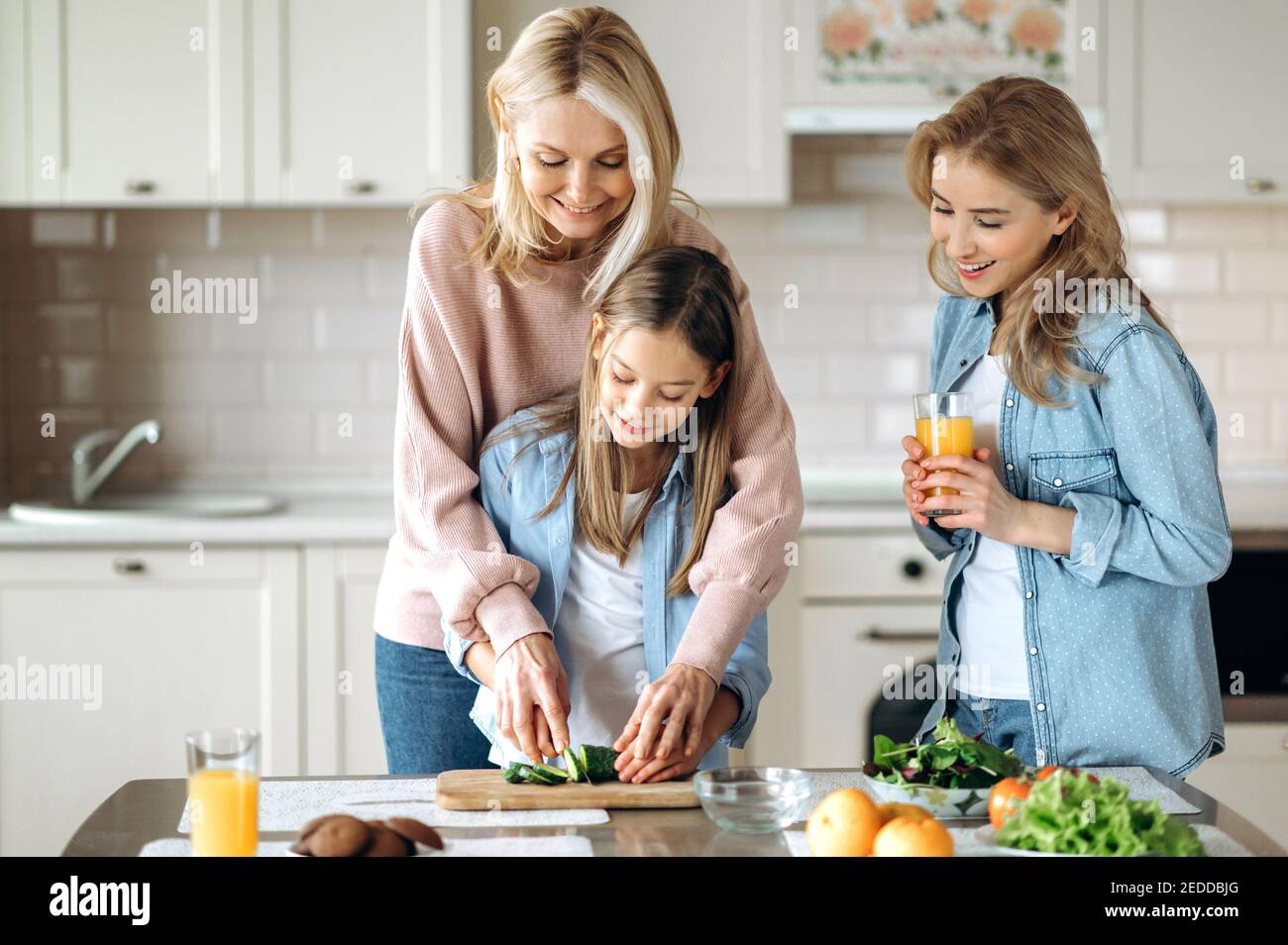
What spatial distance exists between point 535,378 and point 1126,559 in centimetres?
71

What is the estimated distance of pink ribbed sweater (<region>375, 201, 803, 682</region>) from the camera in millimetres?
1497

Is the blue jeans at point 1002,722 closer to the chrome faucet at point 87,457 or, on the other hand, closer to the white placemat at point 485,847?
the white placemat at point 485,847

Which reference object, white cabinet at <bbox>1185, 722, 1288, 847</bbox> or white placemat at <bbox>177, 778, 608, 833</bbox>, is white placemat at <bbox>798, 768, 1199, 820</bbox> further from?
white cabinet at <bbox>1185, 722, 1288, 847</bbox>

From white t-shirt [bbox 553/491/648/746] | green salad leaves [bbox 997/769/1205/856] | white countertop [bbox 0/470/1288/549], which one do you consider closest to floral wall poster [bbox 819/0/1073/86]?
white countertop [bbox 0/470/1288/549]

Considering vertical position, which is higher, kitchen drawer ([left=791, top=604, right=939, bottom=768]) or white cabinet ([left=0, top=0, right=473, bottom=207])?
white cabinet ([left=0, top=0, right=473, bottom=207])

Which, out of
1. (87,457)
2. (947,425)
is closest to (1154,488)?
(947,425)

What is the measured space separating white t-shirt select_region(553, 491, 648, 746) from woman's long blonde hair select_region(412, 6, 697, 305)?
315 millimetres

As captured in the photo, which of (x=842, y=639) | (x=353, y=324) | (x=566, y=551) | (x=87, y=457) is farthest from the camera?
(x=353, y=324)

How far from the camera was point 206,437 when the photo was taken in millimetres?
3289

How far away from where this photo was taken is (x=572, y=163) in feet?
4.94

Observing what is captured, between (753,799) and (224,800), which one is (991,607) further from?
(224,800)

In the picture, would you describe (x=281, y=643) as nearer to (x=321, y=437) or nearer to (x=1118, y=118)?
(x=321, y=437)
